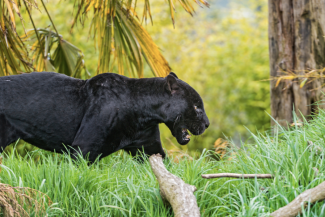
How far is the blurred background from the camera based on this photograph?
9344 millimetres

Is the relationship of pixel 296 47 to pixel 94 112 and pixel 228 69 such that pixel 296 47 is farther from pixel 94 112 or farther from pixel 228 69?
pixel 228 69

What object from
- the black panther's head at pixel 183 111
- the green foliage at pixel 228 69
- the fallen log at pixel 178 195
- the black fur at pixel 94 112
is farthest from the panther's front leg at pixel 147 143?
the green foliage at pixel 228 69

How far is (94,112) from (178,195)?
1313mm

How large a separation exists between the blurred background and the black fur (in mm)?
4487

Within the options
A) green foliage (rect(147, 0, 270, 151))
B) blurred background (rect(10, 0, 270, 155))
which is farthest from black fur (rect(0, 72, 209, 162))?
green foliage (rect(147, 0, 270, 151))

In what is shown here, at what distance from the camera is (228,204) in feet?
7.91

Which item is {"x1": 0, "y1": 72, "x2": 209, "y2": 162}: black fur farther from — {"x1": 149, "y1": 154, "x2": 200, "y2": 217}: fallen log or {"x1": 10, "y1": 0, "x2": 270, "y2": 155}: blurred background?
{"x1": 10, "y1": 0, "x2": 270, "y2": 155}: blurred background

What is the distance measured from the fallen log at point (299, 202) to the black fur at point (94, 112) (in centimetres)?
130

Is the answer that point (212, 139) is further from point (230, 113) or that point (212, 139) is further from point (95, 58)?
point (95, 58)

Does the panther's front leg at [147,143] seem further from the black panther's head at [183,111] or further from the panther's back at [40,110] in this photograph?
the panther's back at [40,110]

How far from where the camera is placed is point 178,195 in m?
2.17

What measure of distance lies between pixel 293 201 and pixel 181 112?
54.9 inches

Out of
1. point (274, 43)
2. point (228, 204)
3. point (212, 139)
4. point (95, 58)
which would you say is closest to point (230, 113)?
point (212, 139)

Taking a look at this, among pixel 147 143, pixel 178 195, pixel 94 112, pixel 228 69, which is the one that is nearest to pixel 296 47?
pixel 147 143
